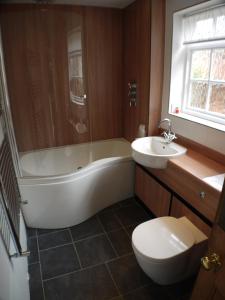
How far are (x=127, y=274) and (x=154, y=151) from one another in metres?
1.15

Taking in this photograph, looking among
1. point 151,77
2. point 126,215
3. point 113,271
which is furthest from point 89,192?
point 151,77

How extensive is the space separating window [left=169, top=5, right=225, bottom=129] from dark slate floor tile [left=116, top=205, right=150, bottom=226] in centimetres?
117

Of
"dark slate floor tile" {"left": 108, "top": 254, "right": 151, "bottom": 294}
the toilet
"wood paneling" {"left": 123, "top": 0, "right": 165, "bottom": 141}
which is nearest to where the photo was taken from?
the toilet

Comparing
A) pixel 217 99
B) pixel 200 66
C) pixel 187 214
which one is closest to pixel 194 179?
pixel 187 214

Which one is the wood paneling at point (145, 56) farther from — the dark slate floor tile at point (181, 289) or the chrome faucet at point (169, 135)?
the dark slate floor tile at point (181, 289)

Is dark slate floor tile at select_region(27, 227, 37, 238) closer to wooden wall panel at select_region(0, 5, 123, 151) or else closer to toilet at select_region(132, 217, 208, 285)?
wooden wall panel at select_region(0, 5, 123, 151)

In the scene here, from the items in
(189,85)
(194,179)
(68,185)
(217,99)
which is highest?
(189,85)

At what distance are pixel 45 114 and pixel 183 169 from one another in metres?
1.78

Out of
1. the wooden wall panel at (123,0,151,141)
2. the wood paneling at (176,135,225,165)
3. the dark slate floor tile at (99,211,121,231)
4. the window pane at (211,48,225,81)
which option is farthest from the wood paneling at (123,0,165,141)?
the dark slate floor tile at (99,211,121,231)

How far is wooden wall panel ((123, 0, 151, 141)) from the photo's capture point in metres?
2.26

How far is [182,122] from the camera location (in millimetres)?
2158

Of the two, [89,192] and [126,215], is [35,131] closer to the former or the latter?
[89,192]

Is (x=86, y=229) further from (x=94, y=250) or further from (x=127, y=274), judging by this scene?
(x=127, y=274)

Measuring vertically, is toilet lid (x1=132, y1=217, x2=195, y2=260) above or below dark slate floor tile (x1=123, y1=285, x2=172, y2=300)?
above
